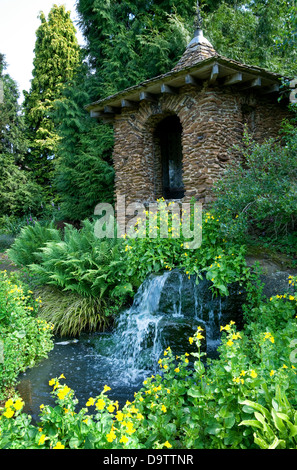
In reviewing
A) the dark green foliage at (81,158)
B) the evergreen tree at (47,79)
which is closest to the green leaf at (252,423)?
the dark green foliage at (81,158)

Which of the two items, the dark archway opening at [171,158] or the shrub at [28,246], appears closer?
the shrub at [28,246]

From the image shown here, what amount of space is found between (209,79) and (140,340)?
17.0ft

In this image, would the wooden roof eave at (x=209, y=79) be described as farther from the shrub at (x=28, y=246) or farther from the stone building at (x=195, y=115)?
the shrub at (x=28, y=246)

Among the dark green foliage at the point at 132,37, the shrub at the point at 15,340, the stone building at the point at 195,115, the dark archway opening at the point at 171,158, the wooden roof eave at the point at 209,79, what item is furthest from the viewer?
the dark green foliage at the point at 132,37

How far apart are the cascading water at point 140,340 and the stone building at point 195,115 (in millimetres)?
2471

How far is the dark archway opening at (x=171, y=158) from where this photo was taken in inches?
373

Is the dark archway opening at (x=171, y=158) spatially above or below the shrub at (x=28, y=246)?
above

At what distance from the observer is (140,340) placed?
5004 mm

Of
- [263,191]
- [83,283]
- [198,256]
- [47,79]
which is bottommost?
[83,283]

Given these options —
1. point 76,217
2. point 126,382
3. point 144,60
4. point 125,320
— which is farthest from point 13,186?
point 126,382

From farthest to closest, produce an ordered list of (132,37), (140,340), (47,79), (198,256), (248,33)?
(47,79) < (132,37) < (248,33) < (198,256) < (140,340)

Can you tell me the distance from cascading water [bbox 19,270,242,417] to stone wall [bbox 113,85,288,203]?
247cm
